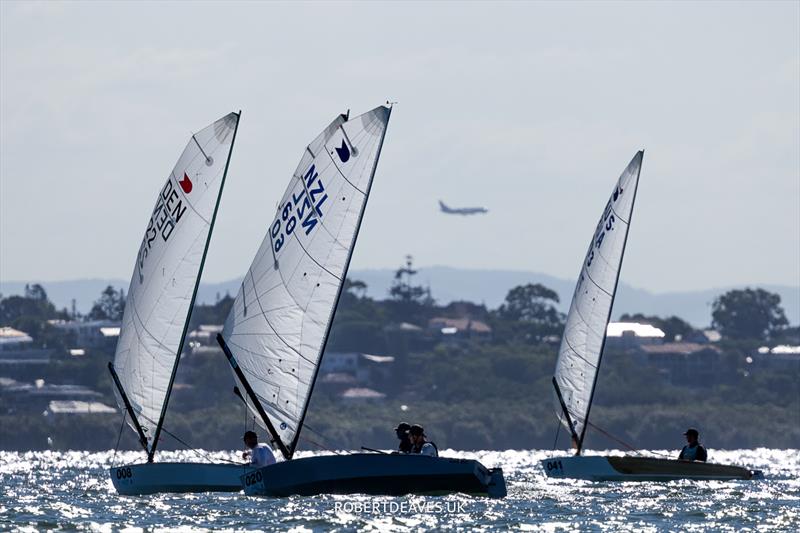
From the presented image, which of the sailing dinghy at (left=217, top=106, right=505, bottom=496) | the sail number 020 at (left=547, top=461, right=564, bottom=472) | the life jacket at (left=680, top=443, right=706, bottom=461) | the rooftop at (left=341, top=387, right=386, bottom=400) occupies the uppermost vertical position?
the rooftop at (left=341, top=387, right=386, bottom=400)

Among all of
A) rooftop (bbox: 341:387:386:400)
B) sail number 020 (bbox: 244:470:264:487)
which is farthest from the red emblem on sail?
rooftop (bbox: 341:387:386:400)

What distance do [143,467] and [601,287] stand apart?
1726 centimetres

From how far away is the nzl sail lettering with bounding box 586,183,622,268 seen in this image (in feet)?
180

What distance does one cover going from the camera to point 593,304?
5434 centimetres

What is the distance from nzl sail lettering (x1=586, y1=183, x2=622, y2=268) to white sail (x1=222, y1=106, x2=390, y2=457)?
589 inches

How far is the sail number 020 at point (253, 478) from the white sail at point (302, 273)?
0.96 metres

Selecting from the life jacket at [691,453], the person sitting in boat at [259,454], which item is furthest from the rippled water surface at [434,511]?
the life jacket at [691,453]

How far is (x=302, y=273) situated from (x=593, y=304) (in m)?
15.6

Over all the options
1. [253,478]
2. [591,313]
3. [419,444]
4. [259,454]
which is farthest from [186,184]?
[591,313]

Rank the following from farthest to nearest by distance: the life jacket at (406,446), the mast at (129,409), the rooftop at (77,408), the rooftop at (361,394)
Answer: the rooftop at (361,394) < the rooftop at (77,408) < the mast at (129,409) < the life jacket at (406,446)

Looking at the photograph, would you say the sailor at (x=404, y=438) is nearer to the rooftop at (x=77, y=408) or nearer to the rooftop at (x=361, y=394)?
the rooftop at (x=77, y=408)

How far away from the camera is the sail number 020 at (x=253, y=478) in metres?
39.7

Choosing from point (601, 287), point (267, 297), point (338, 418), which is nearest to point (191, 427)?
point (338, 418)

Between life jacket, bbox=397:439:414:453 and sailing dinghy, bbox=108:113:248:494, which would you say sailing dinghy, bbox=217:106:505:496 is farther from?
sailing dinghy, bbox=108:113:248:494
